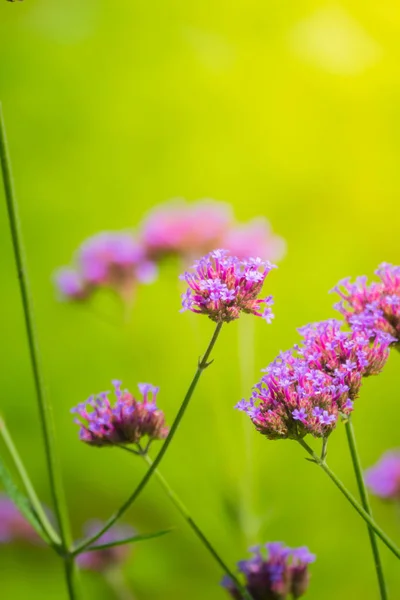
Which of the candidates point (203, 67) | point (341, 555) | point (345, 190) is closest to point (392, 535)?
point (341, 555)

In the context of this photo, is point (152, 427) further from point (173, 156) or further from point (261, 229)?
point (173, 156)

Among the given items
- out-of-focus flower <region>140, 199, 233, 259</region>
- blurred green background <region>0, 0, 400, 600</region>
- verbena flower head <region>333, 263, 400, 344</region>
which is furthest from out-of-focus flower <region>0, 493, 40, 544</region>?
verbena flower head <region>333, 263, 400, 344</region>

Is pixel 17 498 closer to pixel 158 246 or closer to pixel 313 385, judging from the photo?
pixel 313 385

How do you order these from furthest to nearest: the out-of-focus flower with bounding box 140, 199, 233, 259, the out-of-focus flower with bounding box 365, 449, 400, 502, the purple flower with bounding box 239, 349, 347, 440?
1. the out-of-focus flower with bounding box 140, 199, 233, 259
2. the out-of-focus flower with bounding box 365, 449, 400, 502
3. the purple flower with bounding box 239, 349, 347, 440

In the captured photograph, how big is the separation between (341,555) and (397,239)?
0.60m

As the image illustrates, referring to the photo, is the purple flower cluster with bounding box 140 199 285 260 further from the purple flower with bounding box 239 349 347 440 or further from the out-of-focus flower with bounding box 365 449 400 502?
the purple flower with bounding box 239 349 347 440

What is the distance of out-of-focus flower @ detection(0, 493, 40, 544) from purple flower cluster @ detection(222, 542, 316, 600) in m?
0.61

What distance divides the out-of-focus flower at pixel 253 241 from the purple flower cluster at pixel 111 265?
12 cm

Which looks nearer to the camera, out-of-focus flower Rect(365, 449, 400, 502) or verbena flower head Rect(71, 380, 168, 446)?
verbena flower head Rect(71, 380, 168, 446)

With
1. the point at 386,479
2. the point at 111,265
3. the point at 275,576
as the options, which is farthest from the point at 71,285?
the point at 275,576

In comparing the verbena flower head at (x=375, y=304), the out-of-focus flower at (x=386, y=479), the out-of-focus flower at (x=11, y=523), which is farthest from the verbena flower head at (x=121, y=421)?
the out-of-focus flower at (x=11, y=523)

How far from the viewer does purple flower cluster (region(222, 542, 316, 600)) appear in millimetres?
412

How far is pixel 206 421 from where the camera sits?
1233mm

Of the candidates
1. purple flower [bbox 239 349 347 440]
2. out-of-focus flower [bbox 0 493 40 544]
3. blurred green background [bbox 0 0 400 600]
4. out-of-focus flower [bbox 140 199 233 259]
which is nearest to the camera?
purple flower [bbox 239 349 347 440]
